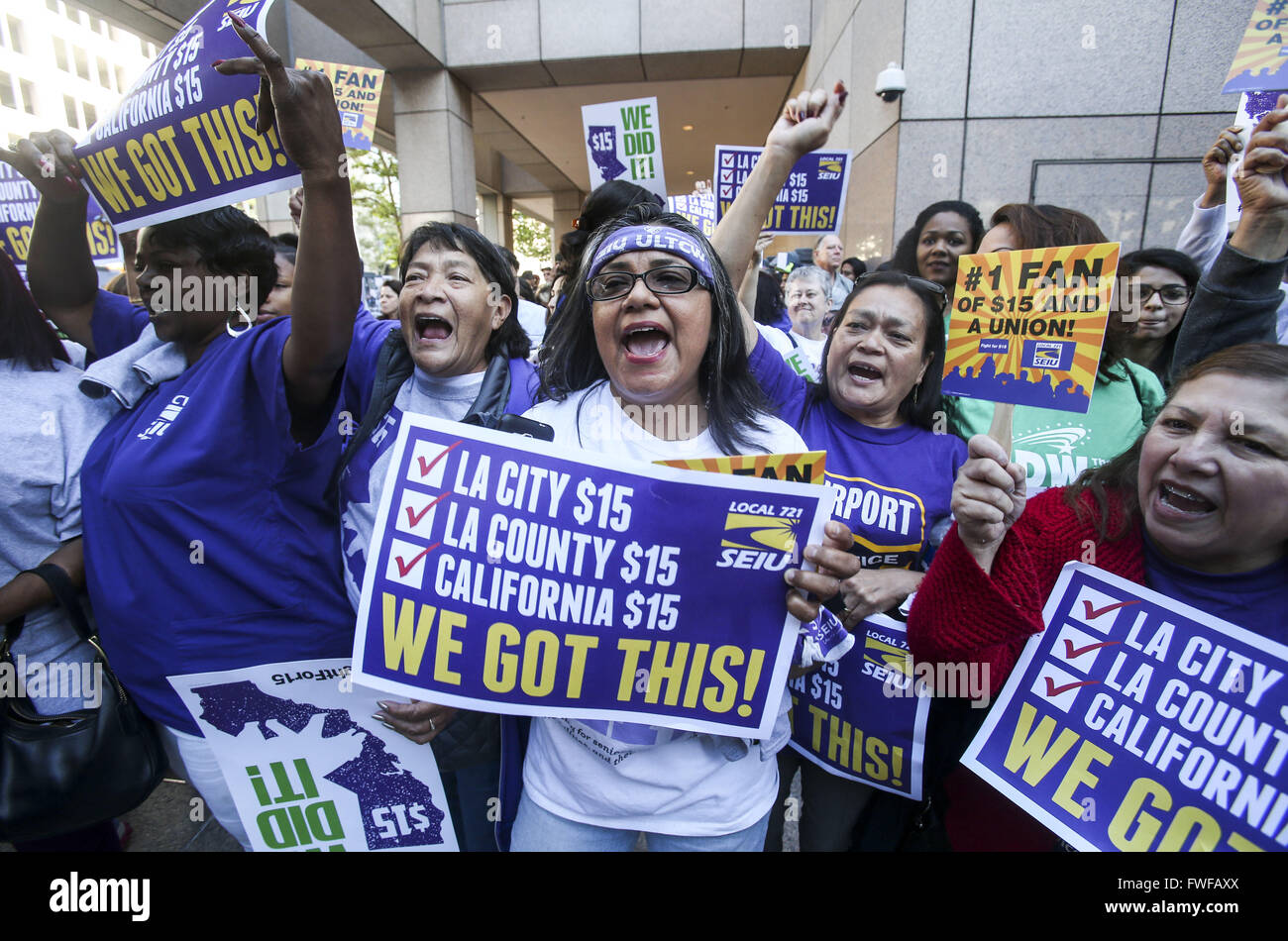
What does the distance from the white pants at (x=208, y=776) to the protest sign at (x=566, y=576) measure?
950 mm

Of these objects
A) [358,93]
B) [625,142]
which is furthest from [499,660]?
[358,93]

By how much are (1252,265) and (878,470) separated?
1.18m

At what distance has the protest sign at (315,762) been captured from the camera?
1.70 meters

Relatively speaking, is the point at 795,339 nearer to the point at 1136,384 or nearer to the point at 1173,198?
the point at 1136,384

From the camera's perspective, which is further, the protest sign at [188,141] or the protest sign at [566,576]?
the protest sign at [188,141]

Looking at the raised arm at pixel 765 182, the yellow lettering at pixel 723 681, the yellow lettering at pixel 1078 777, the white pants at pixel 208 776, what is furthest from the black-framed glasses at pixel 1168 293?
the white pants at pixel 208 776

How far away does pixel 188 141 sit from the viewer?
5.16ft

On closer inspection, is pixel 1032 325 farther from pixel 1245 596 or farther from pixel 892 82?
pixel 892 82

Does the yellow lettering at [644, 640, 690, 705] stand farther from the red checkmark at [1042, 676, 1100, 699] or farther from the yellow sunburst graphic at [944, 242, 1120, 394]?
the yellow sunburst graphic at [944, 242, 1120, 394]

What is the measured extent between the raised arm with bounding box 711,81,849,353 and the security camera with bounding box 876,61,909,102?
18.9ft

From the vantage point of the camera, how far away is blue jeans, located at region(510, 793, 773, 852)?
1.38 metres

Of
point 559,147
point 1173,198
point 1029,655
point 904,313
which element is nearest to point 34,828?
point 1029,655

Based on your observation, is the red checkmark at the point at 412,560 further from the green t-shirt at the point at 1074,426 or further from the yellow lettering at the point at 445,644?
the green t-shirt at the point at 1074,426
